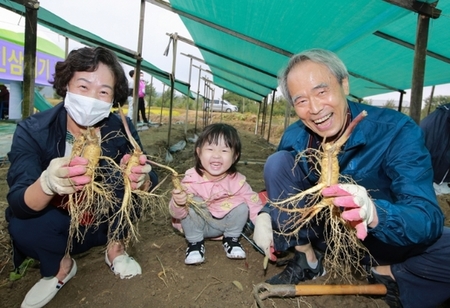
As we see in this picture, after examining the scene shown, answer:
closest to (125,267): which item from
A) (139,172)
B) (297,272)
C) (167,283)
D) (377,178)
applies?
(167,283)

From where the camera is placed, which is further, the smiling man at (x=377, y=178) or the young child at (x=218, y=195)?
the young child at (x=218, y=195)

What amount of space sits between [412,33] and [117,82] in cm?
290

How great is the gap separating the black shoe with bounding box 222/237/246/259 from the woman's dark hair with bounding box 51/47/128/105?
1.09 m

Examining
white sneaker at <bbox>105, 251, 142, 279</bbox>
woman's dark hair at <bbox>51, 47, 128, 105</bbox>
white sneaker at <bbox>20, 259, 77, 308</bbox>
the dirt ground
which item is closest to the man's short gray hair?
woman's dark hair at <bbox>51, 47, 128, 105</bbox>

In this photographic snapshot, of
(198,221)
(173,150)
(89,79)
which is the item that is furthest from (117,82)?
(173,150)

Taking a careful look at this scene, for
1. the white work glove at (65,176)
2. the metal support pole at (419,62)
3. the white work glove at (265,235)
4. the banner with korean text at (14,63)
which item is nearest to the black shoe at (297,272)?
the white work glove at (265,235)

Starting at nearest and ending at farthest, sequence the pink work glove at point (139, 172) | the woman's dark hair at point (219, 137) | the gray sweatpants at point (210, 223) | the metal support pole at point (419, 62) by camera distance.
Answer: the pink work glove at point (139, 172) → the gray sweatpants at point (210, 223) → the woman's dark hair at point (219, 137) → the metal support pole at point (419, 62)

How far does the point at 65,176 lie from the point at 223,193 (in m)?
0.98

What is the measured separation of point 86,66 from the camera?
1467 millimetres

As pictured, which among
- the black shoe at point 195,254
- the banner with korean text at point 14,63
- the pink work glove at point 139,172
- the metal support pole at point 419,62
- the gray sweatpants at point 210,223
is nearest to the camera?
the pink work glove at point 139,172

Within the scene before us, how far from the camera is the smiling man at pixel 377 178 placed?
1133mm

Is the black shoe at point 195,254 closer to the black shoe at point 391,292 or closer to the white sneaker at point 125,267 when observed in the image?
the white sneaker at point 125,267

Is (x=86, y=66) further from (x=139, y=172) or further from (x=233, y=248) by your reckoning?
(x=233, y=248)

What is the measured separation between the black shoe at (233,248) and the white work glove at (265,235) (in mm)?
210
